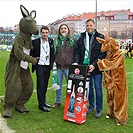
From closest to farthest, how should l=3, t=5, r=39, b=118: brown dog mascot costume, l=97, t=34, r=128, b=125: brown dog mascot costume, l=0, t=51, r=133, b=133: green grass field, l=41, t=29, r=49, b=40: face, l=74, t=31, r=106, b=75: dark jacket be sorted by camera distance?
l=0, t=51, r=133, b=133: green grass field → l=97, t=34, r=128, b=125: brown dog mascot costume → l=3, t=5, r=39, b=118: brown dog mascot costume → l=74, t=31, r=106, b=75: dark jacket → l=41, t=29, r=49, b=40: face

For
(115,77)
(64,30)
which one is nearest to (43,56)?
(64,30)

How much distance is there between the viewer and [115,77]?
13.3 feet

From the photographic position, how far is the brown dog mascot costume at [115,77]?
13.0 feet

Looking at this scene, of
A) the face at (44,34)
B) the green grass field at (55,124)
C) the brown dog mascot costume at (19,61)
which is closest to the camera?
the green grass field at (55,124)

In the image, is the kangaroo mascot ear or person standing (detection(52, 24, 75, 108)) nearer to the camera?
the kangaroo mascot ear

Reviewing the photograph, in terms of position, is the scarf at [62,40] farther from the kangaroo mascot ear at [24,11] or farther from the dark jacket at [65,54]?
the kangaroo mascot ear at [24,11]

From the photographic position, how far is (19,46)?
4086 mm

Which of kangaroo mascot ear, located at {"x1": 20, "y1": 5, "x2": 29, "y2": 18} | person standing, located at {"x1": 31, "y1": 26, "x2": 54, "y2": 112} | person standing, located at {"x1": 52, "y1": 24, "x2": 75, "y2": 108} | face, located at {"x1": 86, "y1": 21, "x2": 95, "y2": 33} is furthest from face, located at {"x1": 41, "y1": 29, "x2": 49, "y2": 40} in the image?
face, located at {"x1": 86, "y1": 21, "x2": 95, "y2": 33}

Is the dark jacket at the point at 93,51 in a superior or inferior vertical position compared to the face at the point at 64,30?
inferior

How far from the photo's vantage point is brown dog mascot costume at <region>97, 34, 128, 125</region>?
13.0ft

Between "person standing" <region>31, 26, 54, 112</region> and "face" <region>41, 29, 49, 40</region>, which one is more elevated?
"face" <region>41, 29, 49, 40</region>

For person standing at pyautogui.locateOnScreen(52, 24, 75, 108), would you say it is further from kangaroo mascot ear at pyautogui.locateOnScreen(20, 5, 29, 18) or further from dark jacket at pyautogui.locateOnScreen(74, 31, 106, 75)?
kangaroo mascot ear at pyautogui.locateOnScreen(20, 5, 29, 18)

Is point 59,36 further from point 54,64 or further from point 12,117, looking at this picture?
point 12,117

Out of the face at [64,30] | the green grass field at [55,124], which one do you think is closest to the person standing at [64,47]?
the face at [64,30]
